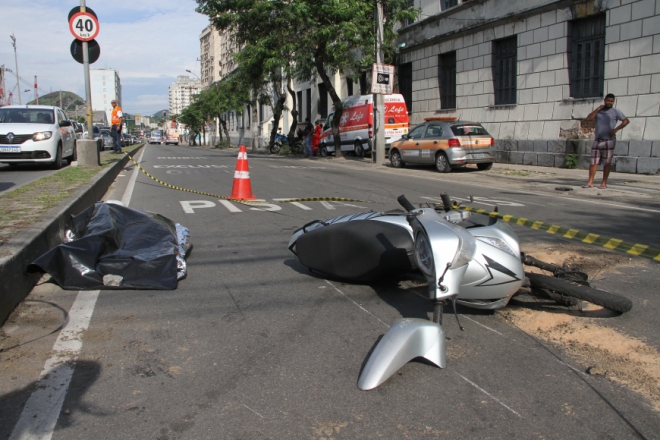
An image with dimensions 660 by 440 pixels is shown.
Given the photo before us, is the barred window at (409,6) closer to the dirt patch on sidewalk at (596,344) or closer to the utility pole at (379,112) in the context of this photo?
the utility pole at (379,112)

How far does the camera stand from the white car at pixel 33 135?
14168 millimetres

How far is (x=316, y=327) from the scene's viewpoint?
150 inches

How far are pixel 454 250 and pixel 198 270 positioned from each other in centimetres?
287

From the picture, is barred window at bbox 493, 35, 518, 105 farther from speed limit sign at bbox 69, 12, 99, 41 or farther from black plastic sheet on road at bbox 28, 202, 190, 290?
black plastic sheet on road at bbox 28, 202, 190, 290

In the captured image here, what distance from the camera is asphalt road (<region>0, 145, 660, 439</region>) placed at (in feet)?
8.48

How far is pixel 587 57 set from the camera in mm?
17500

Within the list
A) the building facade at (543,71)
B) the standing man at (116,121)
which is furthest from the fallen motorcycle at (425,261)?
the standing man at (116,121)

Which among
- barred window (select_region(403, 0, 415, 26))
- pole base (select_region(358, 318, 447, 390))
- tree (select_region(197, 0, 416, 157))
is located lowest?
pole base (select_region(358, 318, 447, 390))

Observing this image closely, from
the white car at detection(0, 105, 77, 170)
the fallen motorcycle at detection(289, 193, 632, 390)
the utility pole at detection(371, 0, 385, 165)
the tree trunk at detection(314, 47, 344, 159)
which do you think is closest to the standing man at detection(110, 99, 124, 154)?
the white car at detection(0, 105, 77, 170)

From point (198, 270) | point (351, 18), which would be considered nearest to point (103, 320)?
point (198, 270)

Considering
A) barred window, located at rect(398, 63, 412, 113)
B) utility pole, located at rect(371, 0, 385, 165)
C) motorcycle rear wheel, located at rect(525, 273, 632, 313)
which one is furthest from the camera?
barred window, located at rect(398, 63, 412, 113)

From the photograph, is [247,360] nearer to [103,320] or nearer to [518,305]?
[103,320]

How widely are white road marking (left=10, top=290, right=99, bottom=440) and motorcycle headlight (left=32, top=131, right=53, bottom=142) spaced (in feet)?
39.6

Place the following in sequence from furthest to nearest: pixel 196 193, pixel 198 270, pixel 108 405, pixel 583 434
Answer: pixel 196 193 → pixel 198 270 → pixel 108 405 → pixel 583 434
